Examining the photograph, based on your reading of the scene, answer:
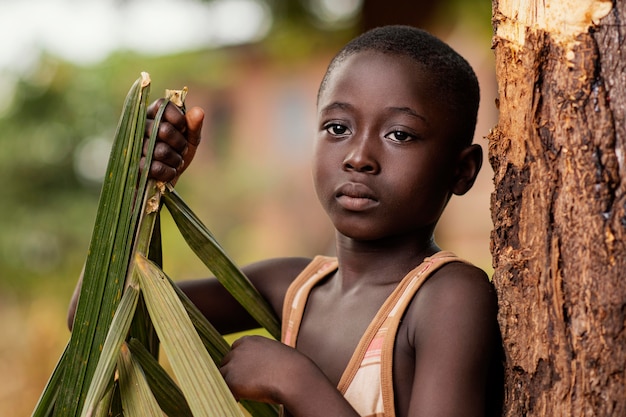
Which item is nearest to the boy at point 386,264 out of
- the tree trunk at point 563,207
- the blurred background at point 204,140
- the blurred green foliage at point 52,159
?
the tree trunk at point 563,207

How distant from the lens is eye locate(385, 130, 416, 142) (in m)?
1.81

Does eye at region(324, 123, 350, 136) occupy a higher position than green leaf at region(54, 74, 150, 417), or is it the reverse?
eye at region(324, 123, 350, 136)

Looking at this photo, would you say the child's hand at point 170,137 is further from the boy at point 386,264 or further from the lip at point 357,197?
the lip at point 357,197

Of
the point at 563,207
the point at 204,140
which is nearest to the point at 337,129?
the point at 563,207

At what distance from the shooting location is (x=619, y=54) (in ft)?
4.77

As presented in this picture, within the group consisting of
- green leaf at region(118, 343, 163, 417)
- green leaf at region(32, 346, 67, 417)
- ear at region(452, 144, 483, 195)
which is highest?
ear at region(452, 144, 483, 195)

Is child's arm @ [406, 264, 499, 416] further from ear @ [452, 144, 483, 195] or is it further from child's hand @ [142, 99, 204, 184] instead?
child's hand @ [142, 99, 204, 184]

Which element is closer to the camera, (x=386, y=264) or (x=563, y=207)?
(x=563, y=207)

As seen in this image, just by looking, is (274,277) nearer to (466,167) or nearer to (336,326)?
(336,326)

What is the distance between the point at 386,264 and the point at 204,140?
13.3 metres

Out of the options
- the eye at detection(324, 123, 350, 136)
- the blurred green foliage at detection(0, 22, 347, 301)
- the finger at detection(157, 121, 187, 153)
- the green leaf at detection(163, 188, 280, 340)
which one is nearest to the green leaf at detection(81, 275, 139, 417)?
the green leaf at detection(163, 188, 280, 340)

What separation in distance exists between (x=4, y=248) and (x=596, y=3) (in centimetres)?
924

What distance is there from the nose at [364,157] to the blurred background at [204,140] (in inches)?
150

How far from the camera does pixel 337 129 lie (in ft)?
6.20
